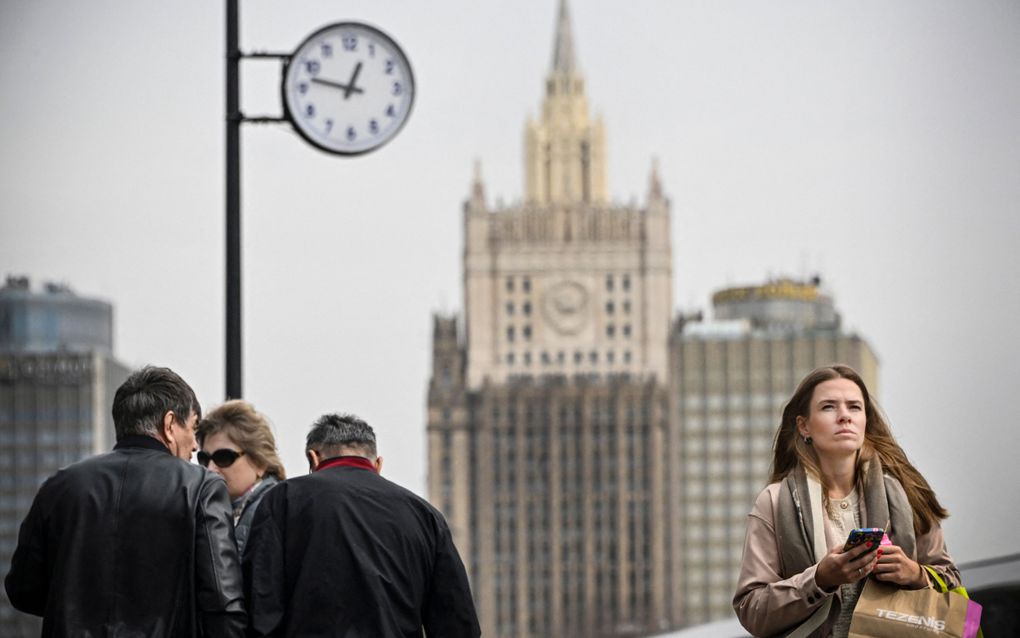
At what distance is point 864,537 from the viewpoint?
13.5 ft

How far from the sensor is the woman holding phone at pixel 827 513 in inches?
169

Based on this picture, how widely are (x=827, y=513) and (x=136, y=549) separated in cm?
176

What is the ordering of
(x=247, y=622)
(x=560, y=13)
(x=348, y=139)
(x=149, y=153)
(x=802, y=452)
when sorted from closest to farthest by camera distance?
(x=802, y=452)
(x=247, y=622)
(x=348, y=139)
(x=149, y=153)
(x=560, y=13)

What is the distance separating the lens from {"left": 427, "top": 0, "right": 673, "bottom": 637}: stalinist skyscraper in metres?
125

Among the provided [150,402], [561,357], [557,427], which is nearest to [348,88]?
[150,402]

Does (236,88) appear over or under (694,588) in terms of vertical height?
over

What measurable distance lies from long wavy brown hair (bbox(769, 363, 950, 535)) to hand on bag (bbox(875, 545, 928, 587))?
246 mm

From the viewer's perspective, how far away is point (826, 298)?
131500 mm

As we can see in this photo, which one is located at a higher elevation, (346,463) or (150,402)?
(150,402)

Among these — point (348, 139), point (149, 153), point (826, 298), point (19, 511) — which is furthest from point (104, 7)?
point (348, 139)

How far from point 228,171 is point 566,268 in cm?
12522

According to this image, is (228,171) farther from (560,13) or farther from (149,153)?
(560,13)

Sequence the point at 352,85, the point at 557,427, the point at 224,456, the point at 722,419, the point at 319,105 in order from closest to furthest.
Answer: the point at 224,456 → the point at 319,105 → the point at 352,85 → the point at 557,427 → the point at 722,419

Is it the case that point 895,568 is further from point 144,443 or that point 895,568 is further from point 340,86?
point 340,86
